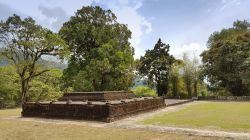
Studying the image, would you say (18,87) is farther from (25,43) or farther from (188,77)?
(188,77)

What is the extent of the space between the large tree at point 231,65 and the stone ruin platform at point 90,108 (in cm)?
1653

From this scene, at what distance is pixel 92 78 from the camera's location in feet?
89.2

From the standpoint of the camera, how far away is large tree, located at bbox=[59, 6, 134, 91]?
26.6 metres

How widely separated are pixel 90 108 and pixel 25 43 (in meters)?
11.4

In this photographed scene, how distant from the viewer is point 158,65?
1430 inches

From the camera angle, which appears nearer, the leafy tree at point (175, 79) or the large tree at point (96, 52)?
the large tree at point (96, 52)

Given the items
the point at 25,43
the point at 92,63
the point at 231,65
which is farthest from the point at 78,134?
the point at 231,65

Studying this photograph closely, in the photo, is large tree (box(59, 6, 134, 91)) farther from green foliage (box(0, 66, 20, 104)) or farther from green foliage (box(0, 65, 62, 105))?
green foliage (box(0, 66, 20, 104))

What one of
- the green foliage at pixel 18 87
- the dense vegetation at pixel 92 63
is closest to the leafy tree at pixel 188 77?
Result: the dense vegetation at pixel 92 63

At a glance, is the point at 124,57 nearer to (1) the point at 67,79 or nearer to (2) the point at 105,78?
(2) the point at 105,78

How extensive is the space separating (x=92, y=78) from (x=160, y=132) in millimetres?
18791

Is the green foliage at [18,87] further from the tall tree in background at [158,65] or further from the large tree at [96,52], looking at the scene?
the tall tree in background at [158,65]

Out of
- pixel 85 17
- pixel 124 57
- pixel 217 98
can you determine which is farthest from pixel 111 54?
pixel 217 98

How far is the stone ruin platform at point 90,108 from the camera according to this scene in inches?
481
